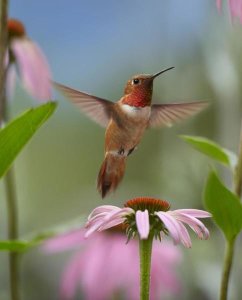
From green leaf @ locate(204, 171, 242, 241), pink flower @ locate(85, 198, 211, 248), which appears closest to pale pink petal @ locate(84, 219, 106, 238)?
pink flower @ locate(85, 198, 211, 248)

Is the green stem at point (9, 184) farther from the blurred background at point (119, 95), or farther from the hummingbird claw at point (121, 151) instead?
the hummingbird claw at point (121, 151)

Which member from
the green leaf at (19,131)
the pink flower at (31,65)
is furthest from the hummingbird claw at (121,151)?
the pink flower at (31,65)

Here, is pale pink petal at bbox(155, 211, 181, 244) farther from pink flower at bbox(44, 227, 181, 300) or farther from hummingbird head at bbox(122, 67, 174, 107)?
pink flower at bbox(44, 227, 181, 300)

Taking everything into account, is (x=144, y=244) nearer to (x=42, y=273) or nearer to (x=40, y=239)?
(x=40, y=239)

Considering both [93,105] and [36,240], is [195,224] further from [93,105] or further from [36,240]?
[36,240]

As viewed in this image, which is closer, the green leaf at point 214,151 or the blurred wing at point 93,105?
the blurred wing at point 93,105
